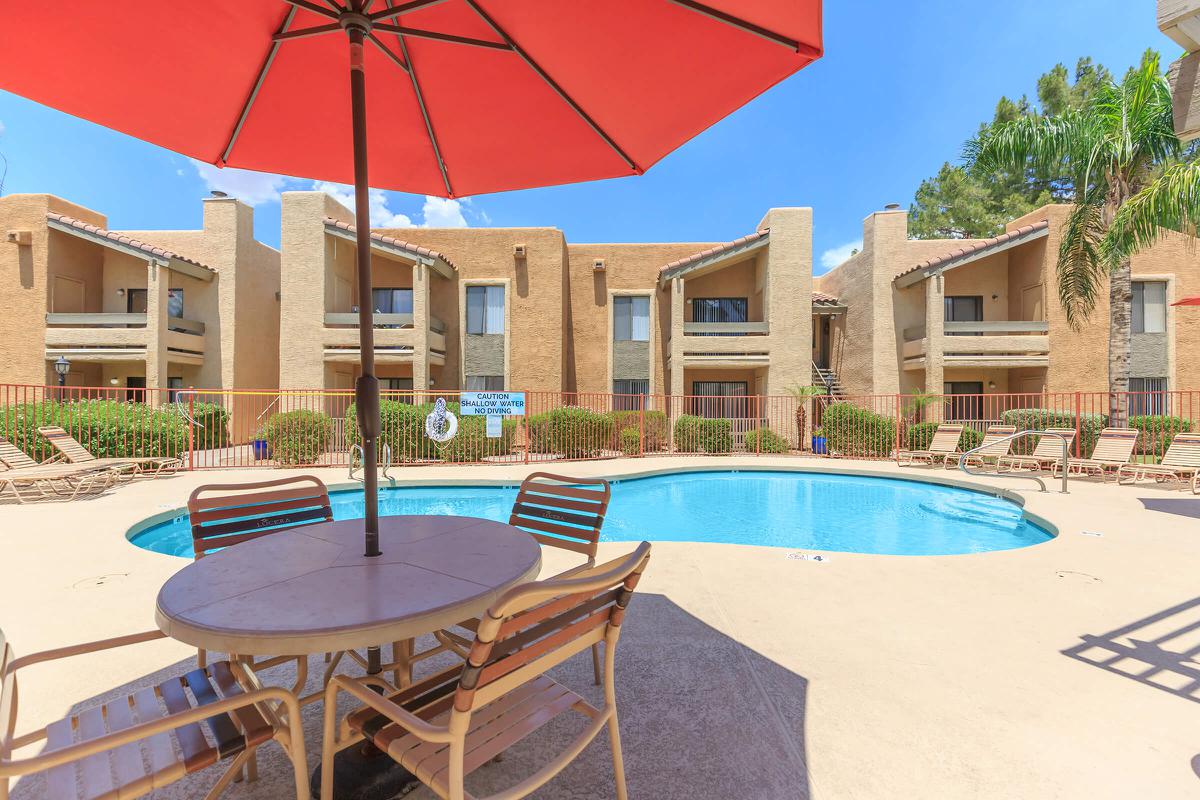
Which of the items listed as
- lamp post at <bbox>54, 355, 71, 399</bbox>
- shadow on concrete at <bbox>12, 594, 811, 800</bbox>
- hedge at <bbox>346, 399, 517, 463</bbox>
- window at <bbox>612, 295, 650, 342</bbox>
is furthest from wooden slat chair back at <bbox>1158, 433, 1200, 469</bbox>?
lamp post at <bbox>54, 355, 71, 399</bbox>

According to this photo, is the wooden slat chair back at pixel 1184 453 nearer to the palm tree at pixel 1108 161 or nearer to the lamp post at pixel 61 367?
the palm tree at pixel 1108 161

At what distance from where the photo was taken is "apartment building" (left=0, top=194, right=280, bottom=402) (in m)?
16.0

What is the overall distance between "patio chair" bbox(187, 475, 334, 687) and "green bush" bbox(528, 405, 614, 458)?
10.2 metres

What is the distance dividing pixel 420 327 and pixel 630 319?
7.50 meters

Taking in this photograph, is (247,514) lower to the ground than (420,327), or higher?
lower

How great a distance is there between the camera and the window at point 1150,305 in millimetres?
17188

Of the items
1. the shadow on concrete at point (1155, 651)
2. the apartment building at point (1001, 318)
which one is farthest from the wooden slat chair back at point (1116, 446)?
the shadow on concrete at point (1155, 651)

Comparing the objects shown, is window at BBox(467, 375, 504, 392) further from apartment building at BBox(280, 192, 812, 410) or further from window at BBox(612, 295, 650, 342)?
window at BBox(612, 295, 650, 342)

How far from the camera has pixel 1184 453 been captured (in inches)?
342

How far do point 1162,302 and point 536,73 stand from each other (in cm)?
2450

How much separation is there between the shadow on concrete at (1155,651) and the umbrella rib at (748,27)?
3.49 m

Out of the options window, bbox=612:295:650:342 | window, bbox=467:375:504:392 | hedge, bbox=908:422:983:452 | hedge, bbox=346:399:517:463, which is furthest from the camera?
window, bbox=612:295:650:342

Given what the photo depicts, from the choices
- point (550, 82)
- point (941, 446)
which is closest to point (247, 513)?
point (550, 82)

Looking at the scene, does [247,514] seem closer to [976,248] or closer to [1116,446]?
[1116,446]
